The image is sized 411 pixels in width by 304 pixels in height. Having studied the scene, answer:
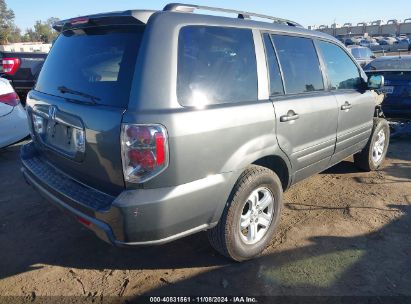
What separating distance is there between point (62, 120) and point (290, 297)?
83.8 inches

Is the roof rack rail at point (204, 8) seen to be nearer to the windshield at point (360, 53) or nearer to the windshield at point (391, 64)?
the windshield at point (391, 64)

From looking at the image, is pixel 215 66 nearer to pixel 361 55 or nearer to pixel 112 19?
pixel 112 19

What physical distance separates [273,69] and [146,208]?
5.51 feet

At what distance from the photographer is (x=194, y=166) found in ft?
8.15

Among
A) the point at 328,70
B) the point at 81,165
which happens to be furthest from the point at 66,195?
the point at 328,70

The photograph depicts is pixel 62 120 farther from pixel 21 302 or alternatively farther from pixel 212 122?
pixel 21 302

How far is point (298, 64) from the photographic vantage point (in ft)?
11.8

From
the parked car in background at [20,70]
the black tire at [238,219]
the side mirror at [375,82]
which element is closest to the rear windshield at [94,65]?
the black tire at [238,219]

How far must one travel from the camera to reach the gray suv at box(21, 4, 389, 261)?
236 centimetres

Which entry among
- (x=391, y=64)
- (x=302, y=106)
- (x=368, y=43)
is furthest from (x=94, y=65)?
(x=368, y=43)

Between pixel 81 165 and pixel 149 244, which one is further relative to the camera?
pixel 81 165

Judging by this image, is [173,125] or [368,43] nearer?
[173,125]

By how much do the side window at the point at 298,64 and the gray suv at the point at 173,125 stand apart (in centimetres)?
2

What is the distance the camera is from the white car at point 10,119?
545 centimetres
